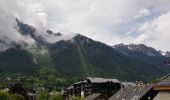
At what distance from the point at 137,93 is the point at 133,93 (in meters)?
3.70

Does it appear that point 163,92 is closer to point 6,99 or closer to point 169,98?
point 169,98

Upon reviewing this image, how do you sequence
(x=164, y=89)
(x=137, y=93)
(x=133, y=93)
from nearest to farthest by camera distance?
1. (x=164, y=89)
2. (x=137, y=93)
3. (x=133, y=93)

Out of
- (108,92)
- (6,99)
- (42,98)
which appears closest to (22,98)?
(6,99)

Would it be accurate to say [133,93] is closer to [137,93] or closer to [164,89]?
[137,93]

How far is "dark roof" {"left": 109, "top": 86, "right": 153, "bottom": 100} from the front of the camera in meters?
109

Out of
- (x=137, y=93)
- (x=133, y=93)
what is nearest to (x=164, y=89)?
(x=137, y=93)

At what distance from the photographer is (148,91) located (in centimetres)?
10788

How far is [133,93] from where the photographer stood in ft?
383

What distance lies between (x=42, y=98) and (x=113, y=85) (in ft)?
113

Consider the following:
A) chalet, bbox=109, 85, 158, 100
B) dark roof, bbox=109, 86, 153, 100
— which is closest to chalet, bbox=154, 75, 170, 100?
chalet, bbox=109, 85, 158, 100

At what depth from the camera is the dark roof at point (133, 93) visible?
359ft

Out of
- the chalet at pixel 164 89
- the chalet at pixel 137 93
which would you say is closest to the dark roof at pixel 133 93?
the chalet at pixel 137 93

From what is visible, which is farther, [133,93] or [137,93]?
[133,93]

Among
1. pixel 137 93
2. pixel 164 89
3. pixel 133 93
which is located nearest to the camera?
pixel 164 89
